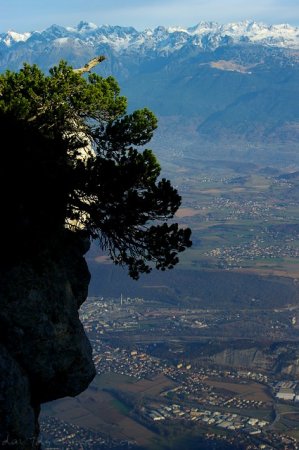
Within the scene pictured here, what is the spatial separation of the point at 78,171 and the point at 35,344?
7.54 metres

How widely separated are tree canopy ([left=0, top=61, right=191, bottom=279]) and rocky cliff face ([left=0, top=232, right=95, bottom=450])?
1.42 meters

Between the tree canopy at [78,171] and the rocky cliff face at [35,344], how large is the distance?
142cm

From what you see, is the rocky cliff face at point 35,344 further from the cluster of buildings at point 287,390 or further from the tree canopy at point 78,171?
the cluster of buildings at point 287,390

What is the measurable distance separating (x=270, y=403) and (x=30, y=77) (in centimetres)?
8563

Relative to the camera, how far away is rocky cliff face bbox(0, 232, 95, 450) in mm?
23984

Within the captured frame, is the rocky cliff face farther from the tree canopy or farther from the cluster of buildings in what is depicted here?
the cluster of buildings

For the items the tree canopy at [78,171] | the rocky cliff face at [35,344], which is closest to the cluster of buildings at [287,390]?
the tree canopy at [78,171]

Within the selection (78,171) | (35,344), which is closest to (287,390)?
(78,171)

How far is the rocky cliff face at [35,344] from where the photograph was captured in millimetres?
23984

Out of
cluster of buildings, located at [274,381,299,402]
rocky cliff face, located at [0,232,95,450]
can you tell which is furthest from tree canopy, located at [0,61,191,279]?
cluster of buildings, located at [274,381,299,402]

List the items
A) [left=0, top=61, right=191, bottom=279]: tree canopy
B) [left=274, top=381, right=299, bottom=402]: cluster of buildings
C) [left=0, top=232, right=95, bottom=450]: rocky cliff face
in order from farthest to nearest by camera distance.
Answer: [left=274, top=381, right=299, bottom=402]: cluster of buildings, [left=0, top=61, right=191, bottom=279]: tree canopy, [left=0, top=232, right=95, bottom=450]: rocky cliff face

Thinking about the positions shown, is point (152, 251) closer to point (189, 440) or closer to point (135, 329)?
point (189, 440)

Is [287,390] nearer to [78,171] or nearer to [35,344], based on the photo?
[78,171]

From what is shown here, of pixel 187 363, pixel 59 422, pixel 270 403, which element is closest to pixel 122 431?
pixel 59 422
